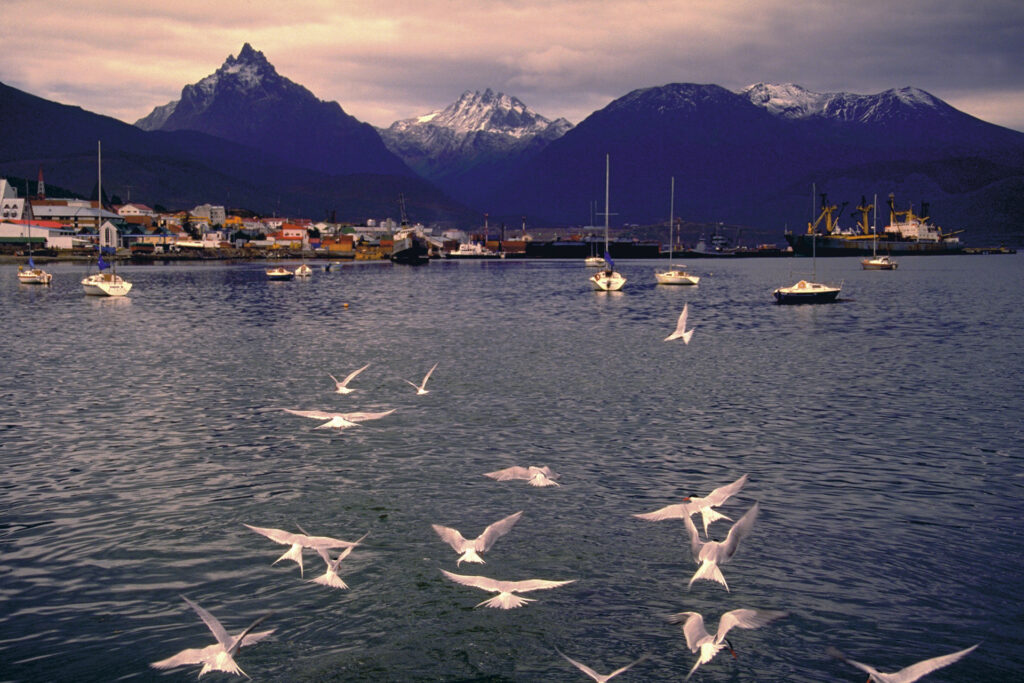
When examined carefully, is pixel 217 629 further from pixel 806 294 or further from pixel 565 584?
pixel 806 294

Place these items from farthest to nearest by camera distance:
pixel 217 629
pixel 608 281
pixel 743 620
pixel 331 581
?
1. pixel 608 281
2. pixel 331 581
3. pixel 743 620
4. pixel 217 629

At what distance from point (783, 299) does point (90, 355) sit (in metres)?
65.9

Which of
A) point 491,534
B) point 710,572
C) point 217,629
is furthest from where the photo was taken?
point 491,534

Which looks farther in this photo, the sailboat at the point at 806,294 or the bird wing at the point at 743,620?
the sailboat at the point at 806,294

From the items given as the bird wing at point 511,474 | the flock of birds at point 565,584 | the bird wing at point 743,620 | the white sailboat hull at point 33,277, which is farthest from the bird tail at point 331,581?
the white sailboat hull at point 33,277

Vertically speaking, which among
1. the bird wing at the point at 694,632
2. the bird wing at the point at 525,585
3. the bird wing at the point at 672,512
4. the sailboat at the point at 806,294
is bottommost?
the bird wing at the point at 694,632

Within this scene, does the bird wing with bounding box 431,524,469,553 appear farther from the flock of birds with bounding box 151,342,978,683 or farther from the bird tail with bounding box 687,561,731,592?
the bird tail with bounding box 687,561,731,592

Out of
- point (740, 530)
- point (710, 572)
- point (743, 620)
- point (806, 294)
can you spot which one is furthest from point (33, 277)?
point (743, 620)

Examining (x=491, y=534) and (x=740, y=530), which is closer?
(x=740, y=530)

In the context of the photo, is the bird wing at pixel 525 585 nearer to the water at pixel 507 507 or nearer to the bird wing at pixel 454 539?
the water at pixel 507 507

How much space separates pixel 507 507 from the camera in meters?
19.1

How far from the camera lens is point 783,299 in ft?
285

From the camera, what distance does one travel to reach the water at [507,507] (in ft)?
42.2

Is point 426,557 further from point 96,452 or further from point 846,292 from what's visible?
point 846,292
